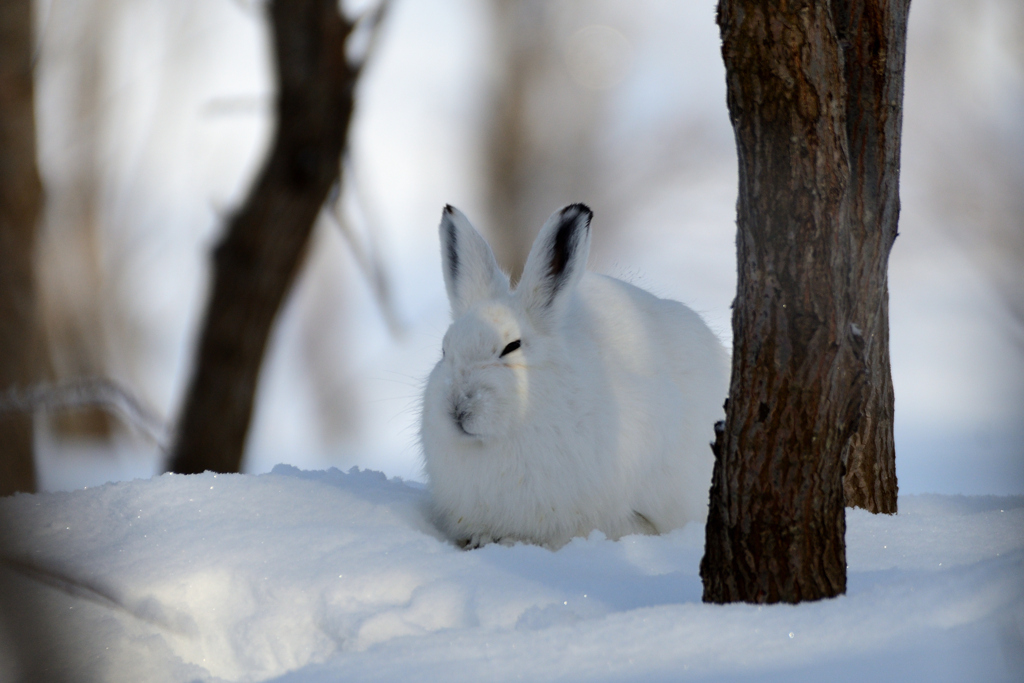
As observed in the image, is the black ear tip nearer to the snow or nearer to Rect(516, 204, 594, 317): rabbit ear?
Rect(516, 204, 594, 317): rabbit ear

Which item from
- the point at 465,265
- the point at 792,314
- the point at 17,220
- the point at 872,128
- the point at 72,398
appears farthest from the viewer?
the point at 465,265

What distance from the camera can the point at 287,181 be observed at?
9.98ft

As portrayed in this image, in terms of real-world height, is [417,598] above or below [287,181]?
below

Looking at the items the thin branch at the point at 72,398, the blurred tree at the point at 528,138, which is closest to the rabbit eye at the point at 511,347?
the thin branch at the point at 72,398

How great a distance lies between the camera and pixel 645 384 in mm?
3643

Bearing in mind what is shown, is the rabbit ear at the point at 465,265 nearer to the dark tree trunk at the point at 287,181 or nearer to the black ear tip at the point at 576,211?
the black ear tip at the point at 576,211

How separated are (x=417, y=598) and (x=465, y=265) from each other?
5.19 feet

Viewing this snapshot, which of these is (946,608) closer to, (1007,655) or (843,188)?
(1007,655)

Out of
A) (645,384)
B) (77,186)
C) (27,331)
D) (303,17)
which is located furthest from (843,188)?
(77,186)

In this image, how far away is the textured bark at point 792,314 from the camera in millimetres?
2203

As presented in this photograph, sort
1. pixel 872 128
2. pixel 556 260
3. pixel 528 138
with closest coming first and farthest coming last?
pixel 872 128 < pixel 556 260 < pixel 528 138

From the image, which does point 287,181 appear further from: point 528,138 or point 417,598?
point 528,138

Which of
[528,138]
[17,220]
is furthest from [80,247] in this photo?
[528,138]

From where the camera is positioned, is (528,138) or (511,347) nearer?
(511,347)
